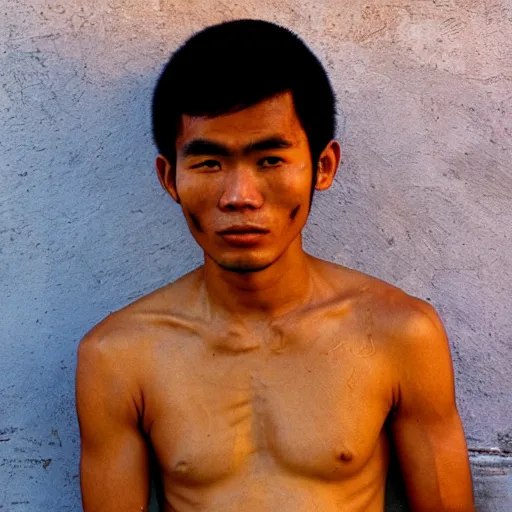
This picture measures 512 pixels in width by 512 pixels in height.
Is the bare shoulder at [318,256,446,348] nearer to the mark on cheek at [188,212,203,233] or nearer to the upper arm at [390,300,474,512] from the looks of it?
the upper arm at [390,300,474,512]

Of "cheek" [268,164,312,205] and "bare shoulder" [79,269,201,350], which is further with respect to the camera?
"bare shoulder" [79,269,201,350]

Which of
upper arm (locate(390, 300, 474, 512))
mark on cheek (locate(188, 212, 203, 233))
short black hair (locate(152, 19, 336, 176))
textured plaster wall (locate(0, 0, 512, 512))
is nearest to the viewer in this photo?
short black hair (locate(152, 19, 336, 176))

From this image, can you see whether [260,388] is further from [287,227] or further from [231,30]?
[231,30]

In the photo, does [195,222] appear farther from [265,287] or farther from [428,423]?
[428,423]

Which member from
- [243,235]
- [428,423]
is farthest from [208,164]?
[428,423]

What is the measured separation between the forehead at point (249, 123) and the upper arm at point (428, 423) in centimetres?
55

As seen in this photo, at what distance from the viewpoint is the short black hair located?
1701 mm

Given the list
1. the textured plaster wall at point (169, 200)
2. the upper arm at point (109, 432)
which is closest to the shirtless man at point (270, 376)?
the upper arm at point (109, 432)

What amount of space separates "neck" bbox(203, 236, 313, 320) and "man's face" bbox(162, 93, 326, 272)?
0.14 metres

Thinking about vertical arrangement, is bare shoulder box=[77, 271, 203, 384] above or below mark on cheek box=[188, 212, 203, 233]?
below

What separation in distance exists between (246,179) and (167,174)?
10.0 inches

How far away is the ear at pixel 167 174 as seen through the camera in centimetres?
189

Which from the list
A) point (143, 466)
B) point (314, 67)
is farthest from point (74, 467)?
point (314, 67)

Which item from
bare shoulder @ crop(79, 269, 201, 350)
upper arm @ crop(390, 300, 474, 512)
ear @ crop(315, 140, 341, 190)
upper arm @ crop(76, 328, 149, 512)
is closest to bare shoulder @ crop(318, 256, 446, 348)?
upper arm @ crop(390, 300, 474, 512)
